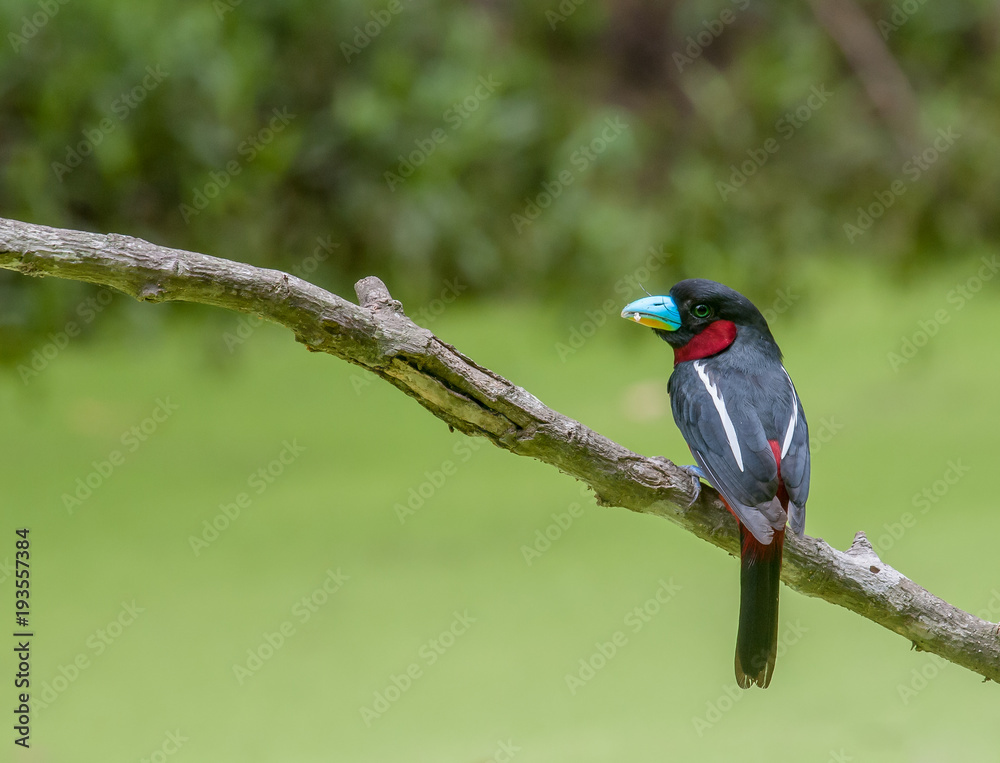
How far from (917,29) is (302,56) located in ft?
8.36

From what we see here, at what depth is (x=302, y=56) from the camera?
3645 millimetres

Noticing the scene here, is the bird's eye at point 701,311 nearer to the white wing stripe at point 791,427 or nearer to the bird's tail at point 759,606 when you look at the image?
the white wing stripe at point 791,427

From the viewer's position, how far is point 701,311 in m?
1.55

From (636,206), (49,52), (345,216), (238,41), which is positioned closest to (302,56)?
(238,41)

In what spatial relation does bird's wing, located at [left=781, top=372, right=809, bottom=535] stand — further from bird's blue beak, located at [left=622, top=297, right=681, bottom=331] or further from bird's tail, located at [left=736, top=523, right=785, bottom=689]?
bird's blue beak, located at [left=622, top=297, right=681, bottom=331]

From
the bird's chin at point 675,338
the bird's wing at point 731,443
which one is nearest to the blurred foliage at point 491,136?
the bird's chin at point 675,338

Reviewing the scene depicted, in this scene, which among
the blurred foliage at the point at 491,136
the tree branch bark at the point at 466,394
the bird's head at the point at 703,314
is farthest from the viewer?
the blurred foliage at the point at 491,136

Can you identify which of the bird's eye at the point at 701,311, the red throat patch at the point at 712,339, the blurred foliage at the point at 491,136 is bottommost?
the blurred foliage at the point at 491,136

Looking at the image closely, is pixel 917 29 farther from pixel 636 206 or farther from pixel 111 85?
pixel 111 85

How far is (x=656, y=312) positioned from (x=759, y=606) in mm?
432

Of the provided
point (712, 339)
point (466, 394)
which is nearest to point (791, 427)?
point (712, 339)

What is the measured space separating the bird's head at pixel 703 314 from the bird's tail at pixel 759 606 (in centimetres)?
31

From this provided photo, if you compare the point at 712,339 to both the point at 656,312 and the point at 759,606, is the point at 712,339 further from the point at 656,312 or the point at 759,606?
the point at 759,606

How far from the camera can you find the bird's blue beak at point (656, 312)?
60.2 inches
